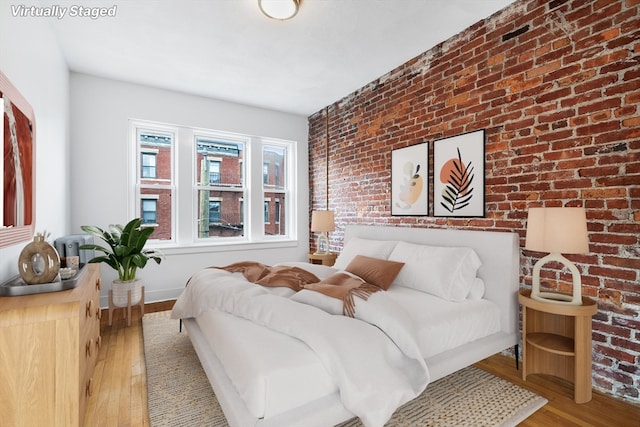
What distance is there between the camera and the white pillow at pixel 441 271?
96.7 inches

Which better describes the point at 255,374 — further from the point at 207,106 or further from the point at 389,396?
the point at 207,106

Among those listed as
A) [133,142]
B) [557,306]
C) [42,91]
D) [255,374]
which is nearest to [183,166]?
[133,142]

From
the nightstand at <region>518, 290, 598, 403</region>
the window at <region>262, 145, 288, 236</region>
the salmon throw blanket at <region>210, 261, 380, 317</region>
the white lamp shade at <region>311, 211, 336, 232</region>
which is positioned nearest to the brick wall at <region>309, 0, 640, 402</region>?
the nightstand at <region>518, 290, 598, 403</region>

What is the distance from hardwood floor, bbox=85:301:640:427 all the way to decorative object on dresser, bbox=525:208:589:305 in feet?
2.06

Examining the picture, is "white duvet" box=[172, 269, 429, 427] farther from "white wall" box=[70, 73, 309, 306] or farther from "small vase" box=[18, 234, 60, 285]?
"white wall" box=[70, 73, 309, 306]

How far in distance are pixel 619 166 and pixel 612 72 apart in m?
0.62

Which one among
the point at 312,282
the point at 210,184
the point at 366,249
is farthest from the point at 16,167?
the point at 210,184

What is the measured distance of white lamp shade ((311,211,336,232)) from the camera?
4449 millimetres

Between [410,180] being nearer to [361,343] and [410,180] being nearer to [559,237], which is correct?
[559,237]

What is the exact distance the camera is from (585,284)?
85.5 inches

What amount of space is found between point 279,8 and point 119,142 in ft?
9.31

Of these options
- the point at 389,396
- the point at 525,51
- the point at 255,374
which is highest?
the point at 525,51

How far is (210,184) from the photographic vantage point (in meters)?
4.77

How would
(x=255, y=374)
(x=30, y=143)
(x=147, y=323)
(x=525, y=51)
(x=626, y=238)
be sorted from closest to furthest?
(x=255, y=374)
(x=626, y=238)
(x=30, y=143)
(x=525, y=51)
(x=147, y=323)
